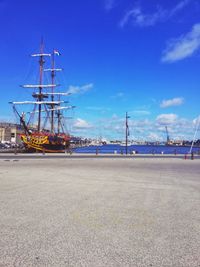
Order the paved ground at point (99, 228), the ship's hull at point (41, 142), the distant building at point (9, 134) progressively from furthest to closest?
the distant building at point (9, 134), the ship's hull at point (41, 142), the paved ground at point (99, 228)

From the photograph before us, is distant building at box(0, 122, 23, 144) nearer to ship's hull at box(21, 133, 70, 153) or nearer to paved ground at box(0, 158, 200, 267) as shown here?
ship's hull at box(21, 133, 70, 153)

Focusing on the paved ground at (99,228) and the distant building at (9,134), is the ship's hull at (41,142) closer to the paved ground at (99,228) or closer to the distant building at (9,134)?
the paved ground at (99,228)

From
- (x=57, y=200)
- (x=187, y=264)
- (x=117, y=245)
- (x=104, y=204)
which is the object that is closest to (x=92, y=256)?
(x=117, y=245)

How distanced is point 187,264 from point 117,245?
133 cm

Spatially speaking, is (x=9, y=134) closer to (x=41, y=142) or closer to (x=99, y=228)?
(x=41, y=142)

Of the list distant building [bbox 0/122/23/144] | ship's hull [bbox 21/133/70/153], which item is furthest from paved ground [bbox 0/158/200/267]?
distant building [bbox 0/122/23/144]

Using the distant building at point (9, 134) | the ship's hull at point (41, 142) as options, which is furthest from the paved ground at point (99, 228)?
the distant building at point (9, 134)

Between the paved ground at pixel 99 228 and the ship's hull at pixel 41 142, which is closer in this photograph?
the paved ground at pixel 99 228

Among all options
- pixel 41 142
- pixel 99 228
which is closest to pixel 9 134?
pixel 41 142

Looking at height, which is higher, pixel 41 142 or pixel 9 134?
pixel 9 134

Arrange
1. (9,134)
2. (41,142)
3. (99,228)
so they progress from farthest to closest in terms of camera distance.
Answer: (9,134) → (41,142) → (99,228)

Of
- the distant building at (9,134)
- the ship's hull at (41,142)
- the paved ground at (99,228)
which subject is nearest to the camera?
the paved ground at (99,228)

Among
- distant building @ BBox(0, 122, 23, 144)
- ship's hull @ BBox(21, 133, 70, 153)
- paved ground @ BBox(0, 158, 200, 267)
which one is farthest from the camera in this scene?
distant building @ BBox(0, 122, 23, 144)

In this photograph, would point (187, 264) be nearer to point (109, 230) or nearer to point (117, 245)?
point (117, 245)
